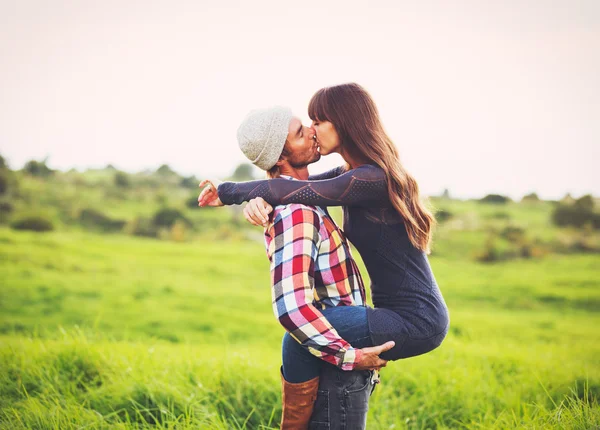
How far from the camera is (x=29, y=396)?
4.06 metres

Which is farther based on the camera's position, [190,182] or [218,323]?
[190,182]

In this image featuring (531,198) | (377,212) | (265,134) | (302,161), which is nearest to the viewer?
(377,212)

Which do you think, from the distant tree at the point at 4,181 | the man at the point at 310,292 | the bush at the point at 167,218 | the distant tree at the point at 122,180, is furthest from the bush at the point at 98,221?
the man at the point at 310,292

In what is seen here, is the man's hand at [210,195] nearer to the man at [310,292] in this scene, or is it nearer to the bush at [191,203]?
the man at [310,292]

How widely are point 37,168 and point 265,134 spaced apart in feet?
84.8

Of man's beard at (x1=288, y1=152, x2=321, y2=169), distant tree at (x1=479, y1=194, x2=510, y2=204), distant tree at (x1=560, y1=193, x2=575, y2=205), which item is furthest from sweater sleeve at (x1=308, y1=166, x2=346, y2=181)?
distant tree at (x1=479, y1=194, x2=510, y2=204)

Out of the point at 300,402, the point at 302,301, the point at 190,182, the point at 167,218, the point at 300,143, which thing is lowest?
the point at 167,218

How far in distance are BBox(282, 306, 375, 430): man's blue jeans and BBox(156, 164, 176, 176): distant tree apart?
27586mm

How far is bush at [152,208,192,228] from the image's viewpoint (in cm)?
2292

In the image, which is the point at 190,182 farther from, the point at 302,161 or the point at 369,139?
the point at 369,139

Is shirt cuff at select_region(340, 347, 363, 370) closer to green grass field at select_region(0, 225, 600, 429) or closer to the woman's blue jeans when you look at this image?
the woman's blue jeans

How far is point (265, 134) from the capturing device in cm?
293

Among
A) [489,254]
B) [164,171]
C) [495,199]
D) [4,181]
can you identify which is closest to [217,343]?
[489,254]

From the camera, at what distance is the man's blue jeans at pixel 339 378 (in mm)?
2619
